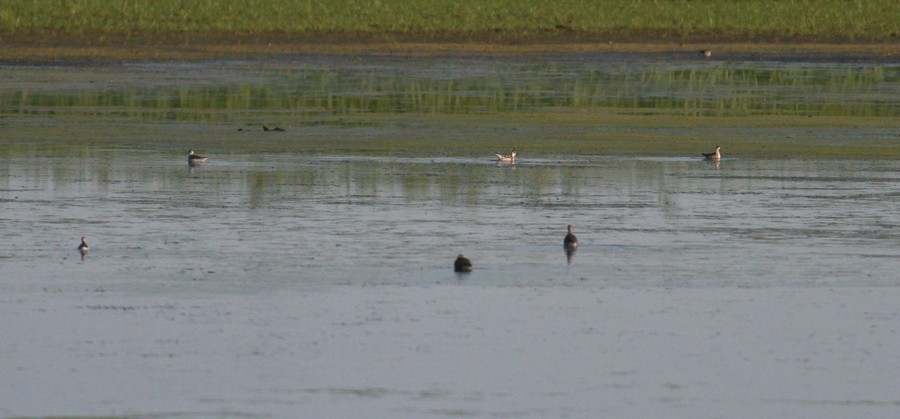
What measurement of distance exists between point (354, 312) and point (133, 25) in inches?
1207

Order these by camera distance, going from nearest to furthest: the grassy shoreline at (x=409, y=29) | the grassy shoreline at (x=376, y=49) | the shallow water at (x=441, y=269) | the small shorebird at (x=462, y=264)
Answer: the shallow water at (x=441, y=269)
the small shorebird at (x=462, y=264)
the grassy shoreline at (x=376, y=49)
the grassy shoreline at (x=409, y=29)

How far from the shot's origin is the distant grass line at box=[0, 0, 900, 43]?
40.3 meters

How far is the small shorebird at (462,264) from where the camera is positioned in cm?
1281

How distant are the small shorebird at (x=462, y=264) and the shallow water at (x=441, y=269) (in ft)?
0.33

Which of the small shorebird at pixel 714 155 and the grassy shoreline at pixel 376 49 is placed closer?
the small shorebird at pixel 714 155

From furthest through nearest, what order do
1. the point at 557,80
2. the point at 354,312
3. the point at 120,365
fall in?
the point at 557,80 < the point at 354,312 < the point at 120,365

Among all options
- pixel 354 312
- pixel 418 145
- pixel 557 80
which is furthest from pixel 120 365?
pixel 557 80

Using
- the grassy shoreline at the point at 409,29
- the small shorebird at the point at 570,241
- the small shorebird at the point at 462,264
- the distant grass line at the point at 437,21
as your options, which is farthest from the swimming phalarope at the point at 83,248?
the distant grass line at the point at 437,21

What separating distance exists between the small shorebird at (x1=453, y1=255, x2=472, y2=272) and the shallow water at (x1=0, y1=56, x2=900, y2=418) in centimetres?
10

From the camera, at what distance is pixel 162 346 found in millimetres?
10594

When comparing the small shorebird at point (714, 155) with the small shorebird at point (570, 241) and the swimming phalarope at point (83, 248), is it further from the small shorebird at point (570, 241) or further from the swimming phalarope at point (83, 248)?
the swimming phalarope at point (83, 248)

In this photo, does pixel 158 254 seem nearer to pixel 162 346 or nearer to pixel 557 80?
pixel 162 346

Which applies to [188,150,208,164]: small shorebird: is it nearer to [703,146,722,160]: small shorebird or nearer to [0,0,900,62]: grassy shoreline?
[703,146,722,160]: small shorebird

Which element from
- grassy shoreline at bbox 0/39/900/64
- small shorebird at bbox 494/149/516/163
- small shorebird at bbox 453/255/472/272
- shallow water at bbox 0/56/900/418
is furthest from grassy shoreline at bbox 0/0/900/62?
small shorebird at bbox 453/255/472/272
